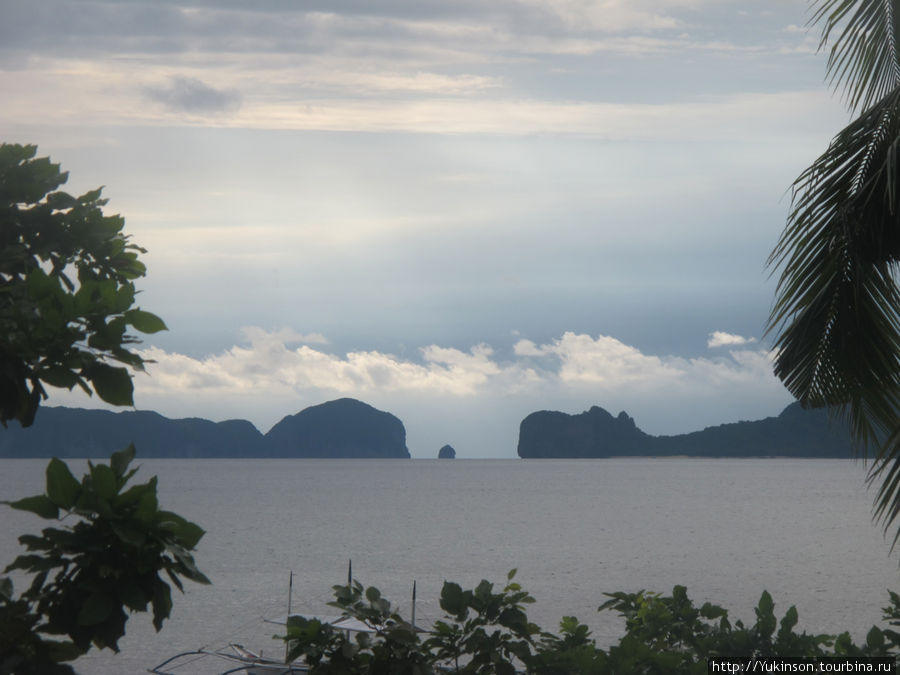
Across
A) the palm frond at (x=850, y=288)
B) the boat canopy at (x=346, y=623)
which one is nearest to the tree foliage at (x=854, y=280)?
the palm frond at (x=850, y=288)

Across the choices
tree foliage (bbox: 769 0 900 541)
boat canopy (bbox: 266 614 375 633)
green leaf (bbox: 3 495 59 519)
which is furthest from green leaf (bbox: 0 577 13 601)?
tree foliage (bbox: 769 0 900 541)

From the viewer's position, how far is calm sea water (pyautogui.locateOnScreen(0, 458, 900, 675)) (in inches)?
1791

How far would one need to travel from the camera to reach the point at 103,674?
34.9m

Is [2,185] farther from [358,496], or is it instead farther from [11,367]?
[358,496]

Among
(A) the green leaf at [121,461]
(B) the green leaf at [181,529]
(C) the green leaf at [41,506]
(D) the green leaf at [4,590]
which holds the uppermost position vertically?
(A) the green leaf at [121,461]

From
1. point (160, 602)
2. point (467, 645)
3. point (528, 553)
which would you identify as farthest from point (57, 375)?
point (528, 553)

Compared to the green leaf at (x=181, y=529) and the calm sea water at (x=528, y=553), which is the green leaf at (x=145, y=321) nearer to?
the green leaf at (x=181, y=529)

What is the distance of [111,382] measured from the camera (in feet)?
8.41

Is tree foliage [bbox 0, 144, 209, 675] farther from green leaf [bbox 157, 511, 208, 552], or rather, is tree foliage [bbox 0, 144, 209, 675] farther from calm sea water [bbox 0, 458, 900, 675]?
calm sea water [bbox 0, 458, 900, 675]

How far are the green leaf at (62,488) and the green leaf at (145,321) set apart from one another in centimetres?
44

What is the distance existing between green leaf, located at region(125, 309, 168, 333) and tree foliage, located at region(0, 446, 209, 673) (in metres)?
0.43

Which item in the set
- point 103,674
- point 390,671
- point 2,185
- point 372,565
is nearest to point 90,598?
point 2,185

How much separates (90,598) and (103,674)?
1462 inches

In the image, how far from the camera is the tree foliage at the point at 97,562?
2275 mm
